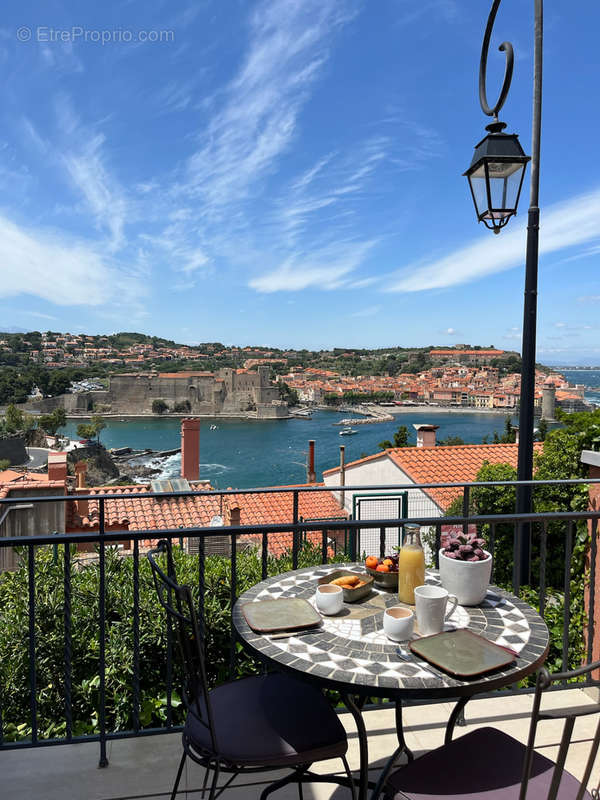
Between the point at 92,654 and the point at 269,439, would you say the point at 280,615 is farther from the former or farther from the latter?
the point at 269,439

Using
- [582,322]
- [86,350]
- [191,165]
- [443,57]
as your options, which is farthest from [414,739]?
[86,350]

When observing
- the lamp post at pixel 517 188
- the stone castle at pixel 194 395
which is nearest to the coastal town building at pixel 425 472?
the lamp post at pixel 517 188

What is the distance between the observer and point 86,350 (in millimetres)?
85938

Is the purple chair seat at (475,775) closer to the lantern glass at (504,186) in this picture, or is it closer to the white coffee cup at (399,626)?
the white coffee cup at (399,626)

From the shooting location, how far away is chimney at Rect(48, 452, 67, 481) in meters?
14.2

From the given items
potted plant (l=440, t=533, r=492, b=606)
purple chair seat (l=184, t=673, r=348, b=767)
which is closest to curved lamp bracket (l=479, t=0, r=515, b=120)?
potted plant (l=440, t=533, r=492, b=606)

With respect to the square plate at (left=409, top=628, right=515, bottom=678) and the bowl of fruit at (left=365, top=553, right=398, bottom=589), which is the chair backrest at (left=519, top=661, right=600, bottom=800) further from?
the bowl of fruit at (left=365, top=553, right=398, bottom=589)

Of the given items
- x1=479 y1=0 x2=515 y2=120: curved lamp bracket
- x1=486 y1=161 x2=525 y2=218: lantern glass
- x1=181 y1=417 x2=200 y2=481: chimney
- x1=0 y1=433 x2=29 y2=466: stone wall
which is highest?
x1=479 y1=0 x2=515 y2=120: curved lamp bracket

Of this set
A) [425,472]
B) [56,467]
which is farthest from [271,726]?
[56,467]

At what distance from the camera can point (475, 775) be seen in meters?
1.07

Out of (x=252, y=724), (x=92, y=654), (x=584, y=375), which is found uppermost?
(x=584, y=375)

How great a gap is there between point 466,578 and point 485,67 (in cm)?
296

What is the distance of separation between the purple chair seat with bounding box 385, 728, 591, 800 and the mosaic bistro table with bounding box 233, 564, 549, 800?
128 mm

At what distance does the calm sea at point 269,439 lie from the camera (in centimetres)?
4975
